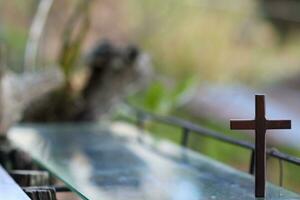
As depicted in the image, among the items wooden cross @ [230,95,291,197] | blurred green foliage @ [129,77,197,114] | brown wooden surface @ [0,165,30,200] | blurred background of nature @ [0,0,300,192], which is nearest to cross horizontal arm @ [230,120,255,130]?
wooden cross @ [230,95,291,197]

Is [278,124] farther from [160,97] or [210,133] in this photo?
[160,97]

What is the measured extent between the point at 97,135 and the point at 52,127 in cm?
35

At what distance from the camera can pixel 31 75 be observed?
3.48m

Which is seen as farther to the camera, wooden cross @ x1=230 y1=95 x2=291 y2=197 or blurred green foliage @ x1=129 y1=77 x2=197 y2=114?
blurred green foliage @ x1=129 y1=77 x2=197 y2=114

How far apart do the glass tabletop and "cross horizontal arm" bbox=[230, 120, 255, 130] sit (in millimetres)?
209

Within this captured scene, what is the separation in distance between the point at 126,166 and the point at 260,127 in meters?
0.90

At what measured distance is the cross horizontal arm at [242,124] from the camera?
1.89m

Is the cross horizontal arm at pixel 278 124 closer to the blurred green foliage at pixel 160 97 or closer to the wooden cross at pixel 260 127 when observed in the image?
the wooden cross at pixel 260 127

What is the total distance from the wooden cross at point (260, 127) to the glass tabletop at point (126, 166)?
0.29 feet

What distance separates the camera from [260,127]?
1873mm

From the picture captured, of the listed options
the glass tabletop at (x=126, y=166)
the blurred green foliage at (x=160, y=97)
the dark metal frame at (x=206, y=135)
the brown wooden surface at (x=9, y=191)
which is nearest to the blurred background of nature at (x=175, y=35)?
the blurred green foliage at (x=160, y=97)

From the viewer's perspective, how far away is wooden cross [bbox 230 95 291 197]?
1.83 metres

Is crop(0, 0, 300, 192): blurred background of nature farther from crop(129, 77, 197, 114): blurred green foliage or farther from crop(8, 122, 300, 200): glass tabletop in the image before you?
crop(8, 122, 300, 200): glass tabletop

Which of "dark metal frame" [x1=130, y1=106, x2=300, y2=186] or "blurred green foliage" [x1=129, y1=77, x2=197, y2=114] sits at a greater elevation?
"blurred green foliage" [x1=129, y1=77, x2=197, y2=114]
